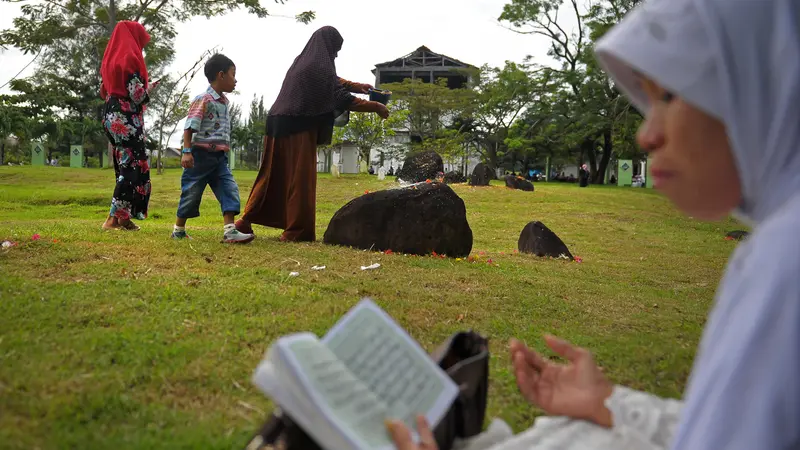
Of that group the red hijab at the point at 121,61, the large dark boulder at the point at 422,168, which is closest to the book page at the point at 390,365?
the red hijab at the point at 121,61

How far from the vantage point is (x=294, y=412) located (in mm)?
1272

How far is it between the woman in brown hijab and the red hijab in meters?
1.71

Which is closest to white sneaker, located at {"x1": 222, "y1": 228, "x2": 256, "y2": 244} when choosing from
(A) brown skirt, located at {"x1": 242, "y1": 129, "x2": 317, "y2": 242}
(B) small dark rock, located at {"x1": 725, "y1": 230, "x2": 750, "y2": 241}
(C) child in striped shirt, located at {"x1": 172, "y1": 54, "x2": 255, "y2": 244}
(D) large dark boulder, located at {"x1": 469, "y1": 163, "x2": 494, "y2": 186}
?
(C) child in striped shirt, located at {"x1": 172, "y1": 54, "x2": 255, "y2": 244}

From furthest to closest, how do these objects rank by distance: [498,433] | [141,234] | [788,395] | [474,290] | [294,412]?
[141,234], [474,290], [498,433], [294,412], [788,395]

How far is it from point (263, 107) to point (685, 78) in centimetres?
6473

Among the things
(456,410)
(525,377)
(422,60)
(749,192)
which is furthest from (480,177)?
(422,60)

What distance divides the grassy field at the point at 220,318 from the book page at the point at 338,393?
3.22 feet

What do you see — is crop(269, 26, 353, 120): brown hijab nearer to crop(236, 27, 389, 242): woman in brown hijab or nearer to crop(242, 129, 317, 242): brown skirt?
crop(236, 27, 389, 242): woman in brown hijab

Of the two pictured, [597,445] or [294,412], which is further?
[597,445]

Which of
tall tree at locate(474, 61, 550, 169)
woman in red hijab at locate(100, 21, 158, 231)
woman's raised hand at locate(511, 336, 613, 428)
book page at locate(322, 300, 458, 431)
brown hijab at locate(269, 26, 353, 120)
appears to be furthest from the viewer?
tall tree at locate(474, 61, 550, 169)

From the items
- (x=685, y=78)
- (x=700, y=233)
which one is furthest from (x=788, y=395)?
(x=700, y=233)

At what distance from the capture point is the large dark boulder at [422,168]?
63.2ft

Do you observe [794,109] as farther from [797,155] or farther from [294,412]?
[294,412]

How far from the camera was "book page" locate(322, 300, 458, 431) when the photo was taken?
1.41m
